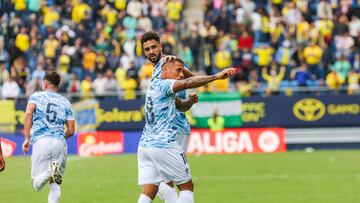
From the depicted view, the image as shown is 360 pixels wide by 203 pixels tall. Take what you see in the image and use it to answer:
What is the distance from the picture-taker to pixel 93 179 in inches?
790

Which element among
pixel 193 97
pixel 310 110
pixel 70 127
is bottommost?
pixel 310 110

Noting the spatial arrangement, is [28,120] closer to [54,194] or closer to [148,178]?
[54,194]

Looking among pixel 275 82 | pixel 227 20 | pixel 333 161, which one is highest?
pixel 227 20

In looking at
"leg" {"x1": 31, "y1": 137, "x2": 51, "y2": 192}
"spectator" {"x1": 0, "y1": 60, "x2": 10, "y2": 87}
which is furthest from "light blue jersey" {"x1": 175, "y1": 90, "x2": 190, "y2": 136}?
"spectator" {"x1": 0, "y1": 60, "x2": 10, "y2": 87}

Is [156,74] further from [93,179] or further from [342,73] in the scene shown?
[342,73]

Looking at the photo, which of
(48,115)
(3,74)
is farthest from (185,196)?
(3,74)

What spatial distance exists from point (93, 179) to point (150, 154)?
999 cm

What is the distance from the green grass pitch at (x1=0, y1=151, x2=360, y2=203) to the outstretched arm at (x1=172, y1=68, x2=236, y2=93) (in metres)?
5.53

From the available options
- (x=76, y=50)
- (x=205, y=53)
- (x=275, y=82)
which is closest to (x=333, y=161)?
(x=275, y=82)

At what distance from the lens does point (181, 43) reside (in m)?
33.6

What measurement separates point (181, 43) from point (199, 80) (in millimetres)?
23996

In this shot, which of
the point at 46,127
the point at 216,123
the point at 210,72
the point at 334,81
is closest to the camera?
the point at 46,127

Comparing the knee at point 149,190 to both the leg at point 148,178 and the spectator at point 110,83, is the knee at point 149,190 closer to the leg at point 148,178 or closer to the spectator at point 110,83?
the leg at point 148,178

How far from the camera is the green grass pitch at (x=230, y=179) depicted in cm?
1593
